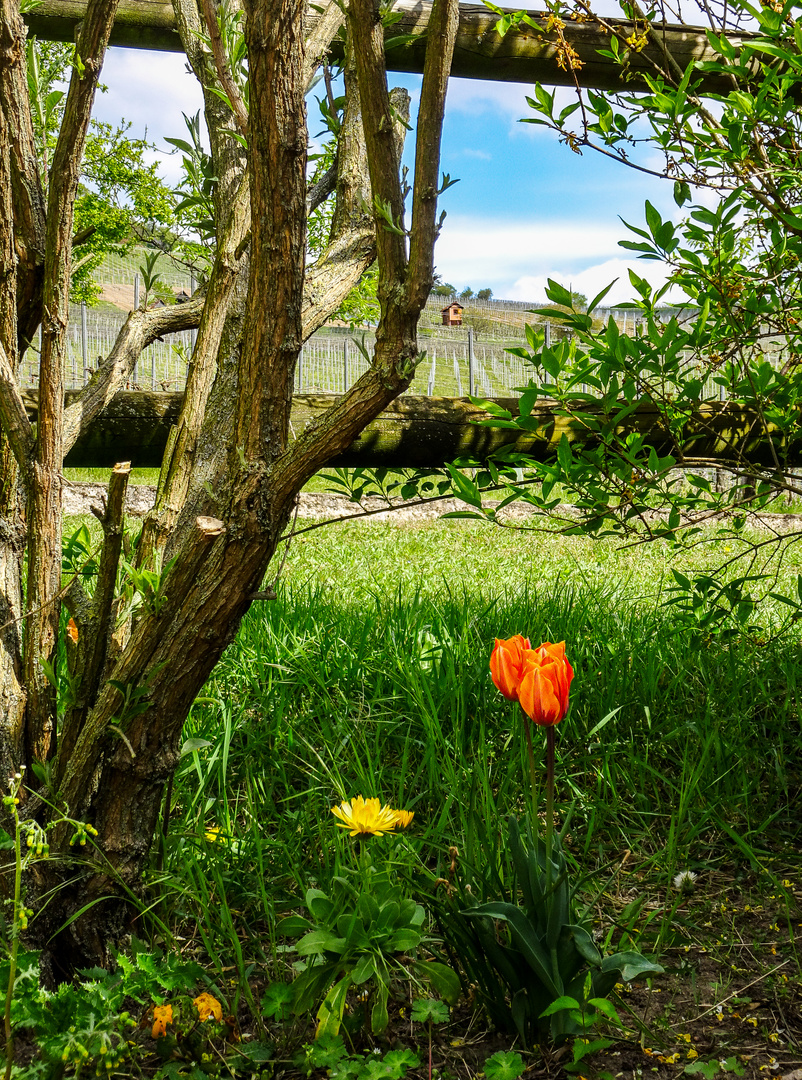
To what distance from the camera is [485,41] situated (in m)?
2.20

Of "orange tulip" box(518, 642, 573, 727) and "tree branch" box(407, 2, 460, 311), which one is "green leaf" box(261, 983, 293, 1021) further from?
"tree branch" box(407, 2, 460, 311)

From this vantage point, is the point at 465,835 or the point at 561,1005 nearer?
the point at 561,1005

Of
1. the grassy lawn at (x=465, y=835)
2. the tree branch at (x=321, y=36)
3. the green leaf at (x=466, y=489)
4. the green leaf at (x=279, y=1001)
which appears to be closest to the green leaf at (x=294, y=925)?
the grassy lawn at (x=465, y=835)

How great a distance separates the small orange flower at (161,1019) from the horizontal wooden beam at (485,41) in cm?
220

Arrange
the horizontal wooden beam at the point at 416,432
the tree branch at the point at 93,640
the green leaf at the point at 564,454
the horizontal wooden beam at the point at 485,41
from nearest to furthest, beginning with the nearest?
the tree branch at the point at 93,640, the green leaf at the point at 564,454, the horizontal wooden beam at the point at 416,432, the horizontal wooden beam at the point at 485,41

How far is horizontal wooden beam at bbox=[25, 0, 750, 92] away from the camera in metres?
2.15

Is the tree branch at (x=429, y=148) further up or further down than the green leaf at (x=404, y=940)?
further up

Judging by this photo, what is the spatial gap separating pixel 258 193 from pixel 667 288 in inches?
44.6

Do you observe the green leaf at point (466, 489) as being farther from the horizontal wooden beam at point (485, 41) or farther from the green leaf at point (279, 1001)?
the horizontal wooden beam at point (485, 41)

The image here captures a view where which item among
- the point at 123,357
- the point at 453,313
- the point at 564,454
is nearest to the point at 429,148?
the point at 564,454

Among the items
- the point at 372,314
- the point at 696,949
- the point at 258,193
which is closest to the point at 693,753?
the point at 696,949

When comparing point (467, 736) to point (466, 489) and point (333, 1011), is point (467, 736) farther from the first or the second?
point (333, 1011)

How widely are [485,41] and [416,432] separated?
108 cm

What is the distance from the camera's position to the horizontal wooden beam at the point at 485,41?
215cm
